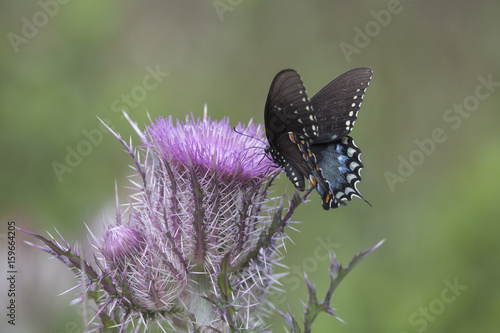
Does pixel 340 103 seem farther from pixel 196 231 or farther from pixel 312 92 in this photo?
pixel 312 92

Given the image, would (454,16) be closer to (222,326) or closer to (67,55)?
(67,55)

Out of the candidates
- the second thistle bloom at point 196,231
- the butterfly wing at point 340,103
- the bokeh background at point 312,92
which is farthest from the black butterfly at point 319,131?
the bokeh background at point 312,92

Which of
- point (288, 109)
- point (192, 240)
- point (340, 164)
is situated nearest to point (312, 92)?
point (340, 164)

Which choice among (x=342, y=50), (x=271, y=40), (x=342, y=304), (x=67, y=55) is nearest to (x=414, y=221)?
(x=342, y=304)

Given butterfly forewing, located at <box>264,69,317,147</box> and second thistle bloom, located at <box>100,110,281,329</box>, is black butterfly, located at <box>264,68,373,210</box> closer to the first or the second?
butterfly forewing, located at <box>264,69,317,147</box>

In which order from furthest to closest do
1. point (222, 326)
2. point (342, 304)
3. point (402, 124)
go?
point (402, 124) → point (342, 304) → point (222, 326)

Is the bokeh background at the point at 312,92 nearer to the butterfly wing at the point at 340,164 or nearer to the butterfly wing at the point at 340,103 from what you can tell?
the butterfly wing at the point at 340,164

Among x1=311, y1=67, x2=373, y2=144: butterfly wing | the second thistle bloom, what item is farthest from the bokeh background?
x1=311, y1=67, x2=373, y2=144: butterfly wing
